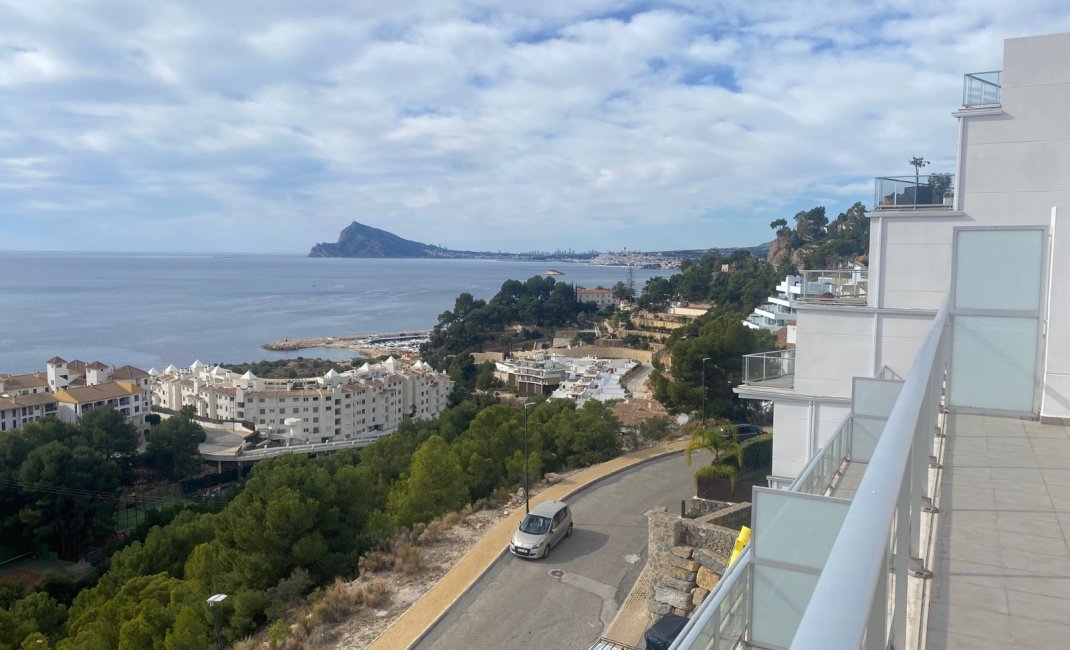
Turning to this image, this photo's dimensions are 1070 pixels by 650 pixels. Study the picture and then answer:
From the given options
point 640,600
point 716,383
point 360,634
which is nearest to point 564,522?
point 640,600

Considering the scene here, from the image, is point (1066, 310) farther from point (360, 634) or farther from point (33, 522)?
point (33, 522)

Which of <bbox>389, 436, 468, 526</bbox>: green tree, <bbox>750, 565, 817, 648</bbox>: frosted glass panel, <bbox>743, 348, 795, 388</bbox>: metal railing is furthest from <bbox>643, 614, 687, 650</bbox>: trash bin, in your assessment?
<bbox>389, 436, 468, 526</bbox>: green tree

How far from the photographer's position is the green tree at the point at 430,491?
11914 millimetres

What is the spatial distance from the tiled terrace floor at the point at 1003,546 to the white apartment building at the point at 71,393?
3577 cm

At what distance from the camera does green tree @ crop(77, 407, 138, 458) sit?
92.1 ft

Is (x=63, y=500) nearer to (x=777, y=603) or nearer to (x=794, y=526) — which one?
(x=777, y=603)

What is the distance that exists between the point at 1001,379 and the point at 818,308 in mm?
3805

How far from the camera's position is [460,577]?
9.21 metres

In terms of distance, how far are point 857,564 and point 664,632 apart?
270 inches

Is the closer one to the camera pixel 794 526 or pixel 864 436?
pixel 794 526

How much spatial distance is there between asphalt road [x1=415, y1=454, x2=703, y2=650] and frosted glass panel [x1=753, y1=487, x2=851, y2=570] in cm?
578

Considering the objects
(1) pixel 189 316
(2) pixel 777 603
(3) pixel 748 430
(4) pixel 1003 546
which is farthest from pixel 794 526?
(1) pixel 189 316

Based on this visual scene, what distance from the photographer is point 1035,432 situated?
387 centimetres

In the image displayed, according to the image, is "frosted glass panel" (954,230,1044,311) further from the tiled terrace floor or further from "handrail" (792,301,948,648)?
"handrail" (792,301,948,648)
